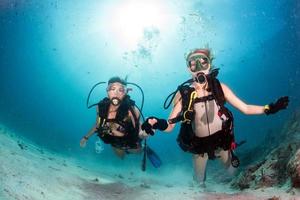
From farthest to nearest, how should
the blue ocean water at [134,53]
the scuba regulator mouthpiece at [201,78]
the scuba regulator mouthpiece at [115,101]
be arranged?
1. the blue ocean water at [134,53]
2. the scuba regulator mouthpiece at [115,101]
3. the scuba regulator mouthpiece at [201,78]

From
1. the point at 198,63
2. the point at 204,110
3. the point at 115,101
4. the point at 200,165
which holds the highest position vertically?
the point at 115,101

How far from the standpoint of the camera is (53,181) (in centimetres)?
847

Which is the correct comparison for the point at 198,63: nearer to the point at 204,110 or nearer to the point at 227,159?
the point at 204,110

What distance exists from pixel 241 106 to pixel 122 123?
3333mm

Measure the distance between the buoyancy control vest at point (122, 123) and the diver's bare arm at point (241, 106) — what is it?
2900mm

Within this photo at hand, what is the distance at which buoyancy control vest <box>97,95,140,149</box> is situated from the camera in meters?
8.42

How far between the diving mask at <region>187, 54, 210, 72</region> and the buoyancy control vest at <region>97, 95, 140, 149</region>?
2702mm

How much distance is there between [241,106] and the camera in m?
6.08

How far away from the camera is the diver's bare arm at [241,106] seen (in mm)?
5707

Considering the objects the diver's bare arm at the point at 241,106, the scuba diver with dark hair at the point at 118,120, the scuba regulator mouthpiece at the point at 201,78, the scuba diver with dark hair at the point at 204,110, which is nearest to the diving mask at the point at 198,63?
the scuba diver with dark hair at the point at 204,110

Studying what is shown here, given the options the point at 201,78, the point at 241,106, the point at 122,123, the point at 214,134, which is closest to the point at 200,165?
the point at 214,134

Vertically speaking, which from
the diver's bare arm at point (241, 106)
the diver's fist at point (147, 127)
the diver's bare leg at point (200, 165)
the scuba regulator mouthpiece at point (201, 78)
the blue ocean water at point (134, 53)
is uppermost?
the blue ocean water at point (134, 53)

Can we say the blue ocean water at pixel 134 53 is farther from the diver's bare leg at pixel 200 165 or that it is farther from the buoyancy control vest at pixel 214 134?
the buoyancy control vest at pixel 214 134

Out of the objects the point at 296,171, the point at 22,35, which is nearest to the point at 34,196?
the point at 296,171
